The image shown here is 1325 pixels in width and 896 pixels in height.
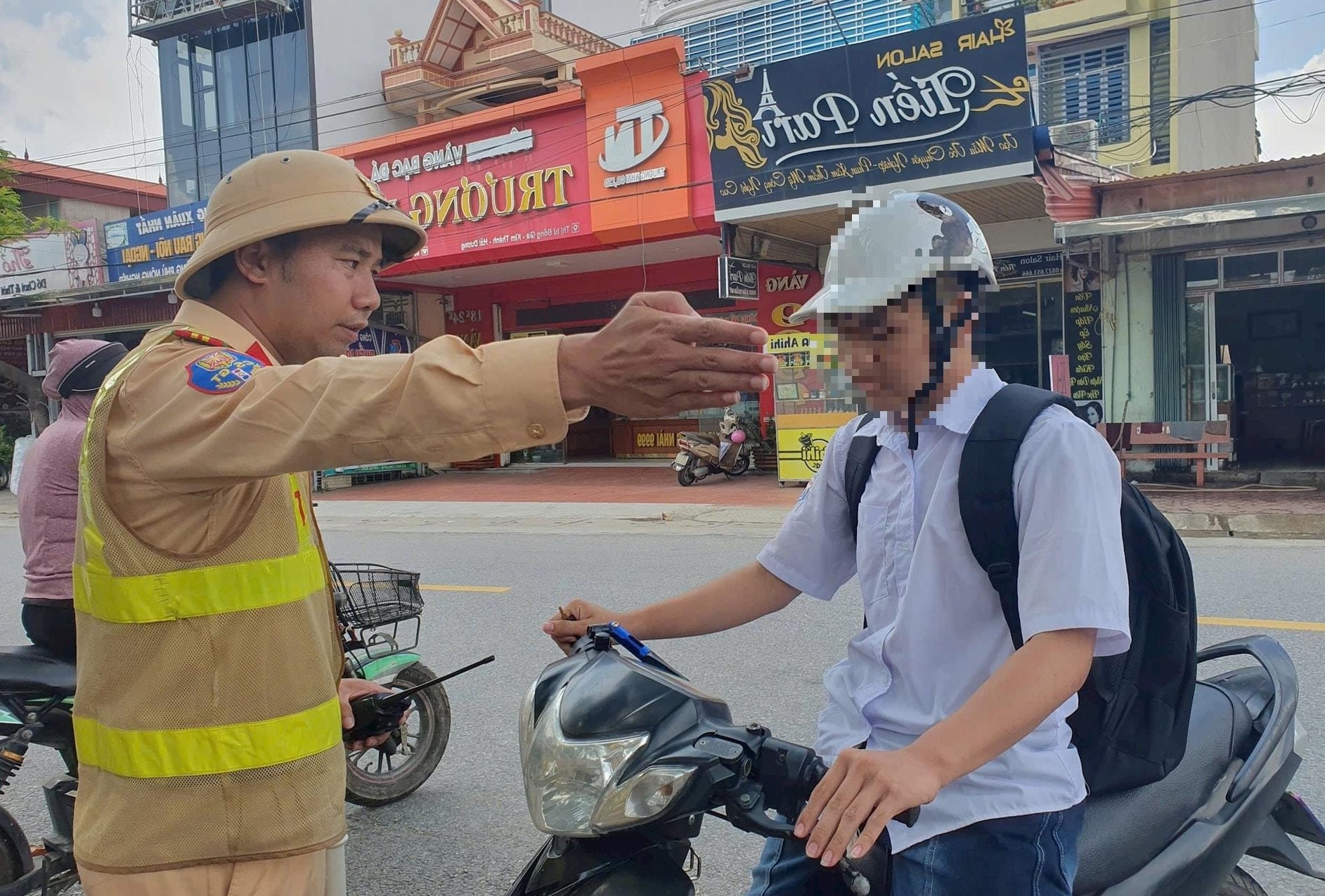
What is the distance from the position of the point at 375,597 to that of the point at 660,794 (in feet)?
8.71

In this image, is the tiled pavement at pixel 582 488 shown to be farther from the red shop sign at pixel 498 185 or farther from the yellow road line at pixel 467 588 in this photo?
the yellow road line at pixel 467 588

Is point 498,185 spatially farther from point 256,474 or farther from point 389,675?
point 256,474

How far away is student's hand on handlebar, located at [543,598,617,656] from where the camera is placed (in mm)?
2031

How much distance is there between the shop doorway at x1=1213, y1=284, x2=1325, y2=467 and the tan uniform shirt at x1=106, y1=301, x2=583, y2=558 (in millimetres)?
15276

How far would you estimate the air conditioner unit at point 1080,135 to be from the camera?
612 inches

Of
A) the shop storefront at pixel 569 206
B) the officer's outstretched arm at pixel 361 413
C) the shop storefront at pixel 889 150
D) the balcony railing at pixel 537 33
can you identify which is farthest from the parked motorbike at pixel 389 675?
the balcony railing at pixel 537 33

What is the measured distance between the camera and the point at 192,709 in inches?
58.9

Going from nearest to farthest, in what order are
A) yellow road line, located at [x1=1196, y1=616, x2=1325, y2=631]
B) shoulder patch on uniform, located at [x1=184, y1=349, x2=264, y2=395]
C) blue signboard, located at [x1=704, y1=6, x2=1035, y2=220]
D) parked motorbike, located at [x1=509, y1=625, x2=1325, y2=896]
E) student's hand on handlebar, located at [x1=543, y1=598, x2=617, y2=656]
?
shoulder patch on uniform, located at [x1=184, y1=349, x2=264, y2=395]
parked motorbike, located at [x1=509, y1=625, x2=1325, y2=896]
student's hand on handlebar, located at [x1=543, y1=598, x2=617, y2=656]
yellow road line, located at [x1=1196, y1=616, x2=1325, y2=631]
blue signboard, located at [x1=704, y1=6, x2=1035, y2=220]

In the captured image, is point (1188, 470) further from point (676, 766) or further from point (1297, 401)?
point (676, 766)

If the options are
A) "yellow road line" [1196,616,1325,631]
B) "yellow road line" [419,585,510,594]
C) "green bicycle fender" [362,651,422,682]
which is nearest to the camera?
"green bicycle fender" [362,651,422,682]

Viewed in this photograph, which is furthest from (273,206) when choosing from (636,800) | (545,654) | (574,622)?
(545,654)

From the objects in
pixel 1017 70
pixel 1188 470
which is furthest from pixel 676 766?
pixel 1188 470

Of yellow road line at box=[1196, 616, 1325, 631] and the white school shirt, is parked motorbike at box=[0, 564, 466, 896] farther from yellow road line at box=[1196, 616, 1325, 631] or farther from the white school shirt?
yellow road line at box=[1196, 616, 1325, 631]

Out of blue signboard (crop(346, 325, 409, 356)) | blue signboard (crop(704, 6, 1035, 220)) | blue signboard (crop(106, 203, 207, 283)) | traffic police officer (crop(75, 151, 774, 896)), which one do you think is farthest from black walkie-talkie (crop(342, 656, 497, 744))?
blue signboard (crop(106, 203, 207, 283))
